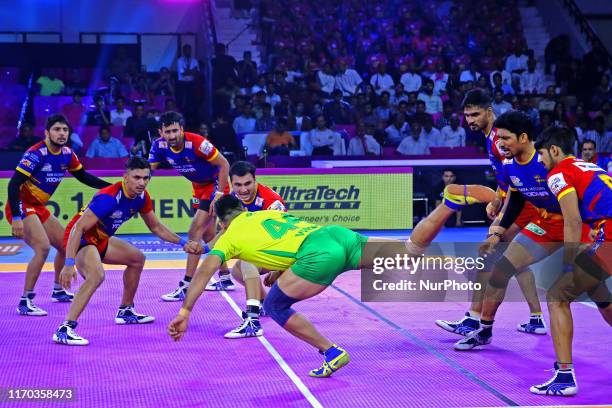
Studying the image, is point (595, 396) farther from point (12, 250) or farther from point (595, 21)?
point (595, 21)

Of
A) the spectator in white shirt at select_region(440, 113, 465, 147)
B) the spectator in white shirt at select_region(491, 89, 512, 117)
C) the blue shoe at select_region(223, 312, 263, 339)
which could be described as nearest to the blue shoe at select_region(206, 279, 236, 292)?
the blue shoe at select_region(223, 312, 263, 339)

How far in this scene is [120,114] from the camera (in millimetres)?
20422

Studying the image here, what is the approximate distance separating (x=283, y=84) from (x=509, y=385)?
15.6 m

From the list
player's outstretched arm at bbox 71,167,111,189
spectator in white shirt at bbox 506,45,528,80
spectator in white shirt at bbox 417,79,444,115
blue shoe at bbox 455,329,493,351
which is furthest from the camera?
spectator in white shirt at bbox 506,45,528,80

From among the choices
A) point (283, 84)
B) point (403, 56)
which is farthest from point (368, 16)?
point (283, 84)

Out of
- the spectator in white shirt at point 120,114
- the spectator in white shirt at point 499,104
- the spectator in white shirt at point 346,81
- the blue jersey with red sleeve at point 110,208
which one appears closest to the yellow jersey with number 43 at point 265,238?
the blue jersey with red sleeve at point 110,208

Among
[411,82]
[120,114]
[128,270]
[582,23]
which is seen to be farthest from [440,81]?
[128,270]

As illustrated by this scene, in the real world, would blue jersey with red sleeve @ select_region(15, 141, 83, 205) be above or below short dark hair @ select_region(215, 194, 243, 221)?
above

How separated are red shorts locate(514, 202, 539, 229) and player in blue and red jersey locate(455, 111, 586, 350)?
0.30 m

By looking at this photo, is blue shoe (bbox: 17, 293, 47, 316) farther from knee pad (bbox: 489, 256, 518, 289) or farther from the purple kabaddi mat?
knee pad (bbox: 489, 256, 518, 289)

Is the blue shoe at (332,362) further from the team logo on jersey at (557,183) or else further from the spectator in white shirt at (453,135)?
the spectator in white shirt at (453,135)

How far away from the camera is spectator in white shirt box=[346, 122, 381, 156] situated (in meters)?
19.6

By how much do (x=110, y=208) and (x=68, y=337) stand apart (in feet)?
4.36

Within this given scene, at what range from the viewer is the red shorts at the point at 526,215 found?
8.49 m
